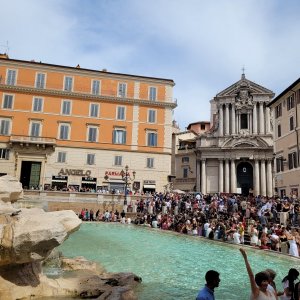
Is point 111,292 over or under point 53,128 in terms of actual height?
under

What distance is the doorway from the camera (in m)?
39.5

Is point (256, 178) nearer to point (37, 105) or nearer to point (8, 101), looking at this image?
point (37, 105)

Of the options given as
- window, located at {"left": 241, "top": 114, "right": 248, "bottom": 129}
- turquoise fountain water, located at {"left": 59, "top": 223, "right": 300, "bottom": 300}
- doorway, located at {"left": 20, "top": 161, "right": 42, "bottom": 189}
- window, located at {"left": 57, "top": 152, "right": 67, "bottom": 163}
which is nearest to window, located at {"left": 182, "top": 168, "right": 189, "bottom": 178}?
window, located at {"left": 241, "top": 114, "right": 248, "bottom": 129}

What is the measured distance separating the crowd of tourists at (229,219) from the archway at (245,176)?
17074mm

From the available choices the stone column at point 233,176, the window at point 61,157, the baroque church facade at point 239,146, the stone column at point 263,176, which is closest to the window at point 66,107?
the window at point 61,157

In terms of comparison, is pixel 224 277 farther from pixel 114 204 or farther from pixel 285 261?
pixel 114 204

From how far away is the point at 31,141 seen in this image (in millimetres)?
39000

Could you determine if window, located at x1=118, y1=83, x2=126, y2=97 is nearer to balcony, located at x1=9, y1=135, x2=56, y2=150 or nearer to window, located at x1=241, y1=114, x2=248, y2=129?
balcony, located at x1=9, y1=135, x2=56, y2=150

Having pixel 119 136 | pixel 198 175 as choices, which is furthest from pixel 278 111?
pixel 119 136

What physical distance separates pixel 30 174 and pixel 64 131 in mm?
6322

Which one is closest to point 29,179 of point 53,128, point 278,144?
point 53,128

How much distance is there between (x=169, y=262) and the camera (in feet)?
41.1

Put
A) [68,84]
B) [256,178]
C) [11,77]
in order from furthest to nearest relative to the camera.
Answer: [256,178]
[68,84]
[11,77]

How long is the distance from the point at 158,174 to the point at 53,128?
13.8 meters
